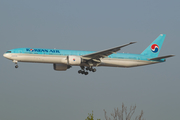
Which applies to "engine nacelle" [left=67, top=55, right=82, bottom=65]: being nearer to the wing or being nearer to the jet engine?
the jet engine

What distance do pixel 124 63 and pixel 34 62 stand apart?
14941 mm

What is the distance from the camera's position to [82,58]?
53031 millimetres

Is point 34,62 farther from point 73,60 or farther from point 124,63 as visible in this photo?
point 124,63

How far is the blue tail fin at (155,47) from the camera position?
6066 cm

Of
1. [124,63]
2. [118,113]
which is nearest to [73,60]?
[124,63]

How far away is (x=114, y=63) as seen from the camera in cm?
5538

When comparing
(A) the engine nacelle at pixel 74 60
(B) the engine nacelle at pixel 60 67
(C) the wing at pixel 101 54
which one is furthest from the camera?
(B) the engine nacelle at pixel 60 67

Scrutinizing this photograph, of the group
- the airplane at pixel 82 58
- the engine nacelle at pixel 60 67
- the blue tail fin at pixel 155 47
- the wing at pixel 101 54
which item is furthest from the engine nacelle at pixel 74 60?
the blue tail fin at pixel 155 47

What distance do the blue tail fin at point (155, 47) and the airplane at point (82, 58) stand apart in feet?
0.95

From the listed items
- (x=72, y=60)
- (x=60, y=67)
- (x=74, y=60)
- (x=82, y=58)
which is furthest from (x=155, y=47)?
(x=72, y=60)

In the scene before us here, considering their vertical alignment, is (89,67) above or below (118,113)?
above

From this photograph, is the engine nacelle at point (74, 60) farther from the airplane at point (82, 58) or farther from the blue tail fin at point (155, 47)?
the blue tail fin at point (155, 47)

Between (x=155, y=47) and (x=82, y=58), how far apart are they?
16372mm

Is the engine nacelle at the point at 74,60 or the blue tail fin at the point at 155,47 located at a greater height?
the blue tail fin at the point at 155,47
